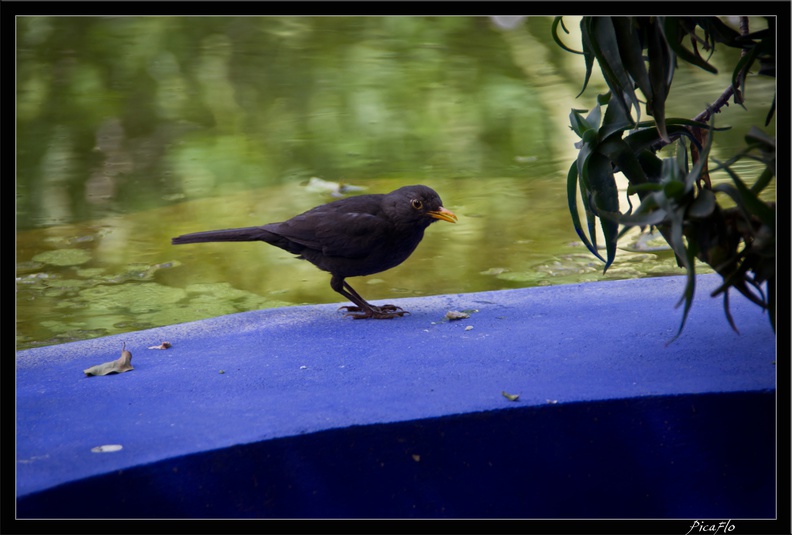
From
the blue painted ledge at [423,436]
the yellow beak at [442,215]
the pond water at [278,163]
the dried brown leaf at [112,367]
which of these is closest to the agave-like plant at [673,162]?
the blue painted ledge at [423,436]

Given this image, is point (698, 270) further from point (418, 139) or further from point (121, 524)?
point (121, 524)

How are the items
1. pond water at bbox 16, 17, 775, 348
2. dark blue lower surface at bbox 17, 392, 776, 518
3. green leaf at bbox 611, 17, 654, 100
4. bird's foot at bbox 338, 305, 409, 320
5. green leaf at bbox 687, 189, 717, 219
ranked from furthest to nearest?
pond water at bbox 16, 17, 775, 348 < bird's foot at bbox 338, 305, 409, 320 < green leaf at bbox 611, 17, 654, 100 < dark blue lower surface at bbox 17, 392, 776, 518 < green leaf at bbox 687, 189, 717, 219

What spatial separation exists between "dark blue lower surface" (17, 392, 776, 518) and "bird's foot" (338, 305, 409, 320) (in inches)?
47.6

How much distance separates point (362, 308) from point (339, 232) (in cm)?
31

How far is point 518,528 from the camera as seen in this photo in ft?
6.58

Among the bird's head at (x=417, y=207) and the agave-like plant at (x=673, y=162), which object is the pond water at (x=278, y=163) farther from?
the agave-like plant at (x=673, y=162)

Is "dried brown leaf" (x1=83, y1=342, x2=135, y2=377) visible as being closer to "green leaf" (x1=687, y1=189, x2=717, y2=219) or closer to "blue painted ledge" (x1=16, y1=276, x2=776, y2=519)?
"blue painted ledge" (x1=16, y1=276, x2=776, y2=519)

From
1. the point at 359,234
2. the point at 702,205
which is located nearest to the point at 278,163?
the point at 359,234

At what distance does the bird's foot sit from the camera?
339cm

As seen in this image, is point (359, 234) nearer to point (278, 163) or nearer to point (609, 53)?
point (609, 53)

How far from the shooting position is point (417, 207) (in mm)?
3418

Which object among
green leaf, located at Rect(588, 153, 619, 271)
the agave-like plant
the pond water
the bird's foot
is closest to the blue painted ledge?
the agave-like plant

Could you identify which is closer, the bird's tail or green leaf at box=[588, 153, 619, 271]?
green leaf at box=[588, 153, 619, 271]

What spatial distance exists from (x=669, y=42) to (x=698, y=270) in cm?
196
